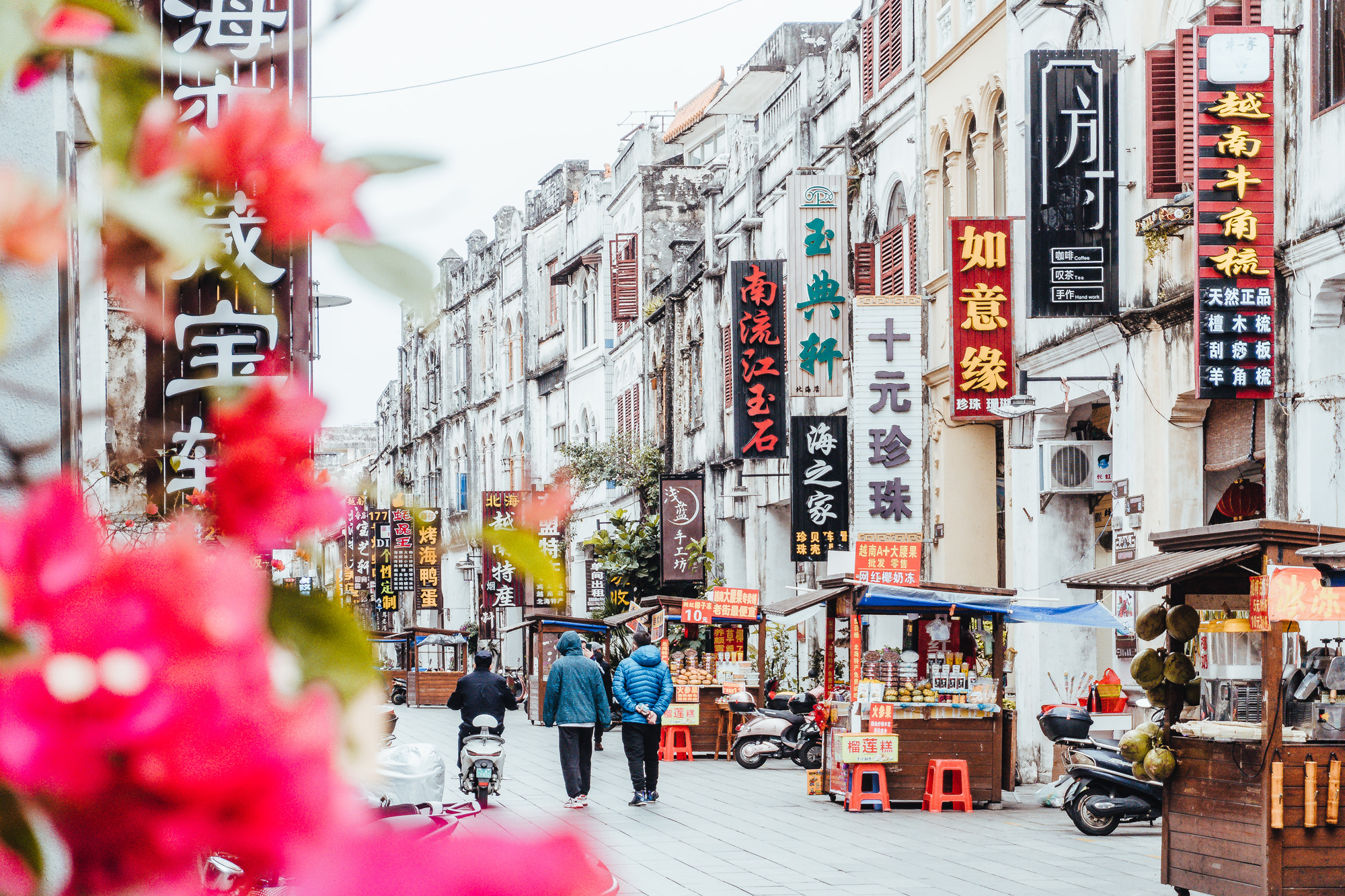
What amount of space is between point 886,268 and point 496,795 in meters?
10.7

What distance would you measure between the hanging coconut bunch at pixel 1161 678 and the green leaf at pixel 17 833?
1115 cm

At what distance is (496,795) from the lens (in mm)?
18578

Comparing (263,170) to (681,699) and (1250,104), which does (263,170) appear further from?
(681,699)

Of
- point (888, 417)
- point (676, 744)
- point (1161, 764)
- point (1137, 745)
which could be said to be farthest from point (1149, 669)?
point (676, 744)

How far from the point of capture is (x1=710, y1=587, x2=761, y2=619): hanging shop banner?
86.6 ft

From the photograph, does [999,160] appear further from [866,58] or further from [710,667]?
[710,667]

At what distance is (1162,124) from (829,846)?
693 centimetres

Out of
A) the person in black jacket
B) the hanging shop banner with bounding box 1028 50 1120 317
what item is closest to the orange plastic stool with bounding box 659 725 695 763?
the person in black jacket

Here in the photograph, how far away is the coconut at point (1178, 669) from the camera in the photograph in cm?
1140

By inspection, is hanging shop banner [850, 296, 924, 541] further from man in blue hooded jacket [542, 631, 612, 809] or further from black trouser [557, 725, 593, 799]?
black trouser [557, 725, 593, 799]

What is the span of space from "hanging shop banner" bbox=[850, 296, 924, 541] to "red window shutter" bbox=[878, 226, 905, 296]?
185 cm

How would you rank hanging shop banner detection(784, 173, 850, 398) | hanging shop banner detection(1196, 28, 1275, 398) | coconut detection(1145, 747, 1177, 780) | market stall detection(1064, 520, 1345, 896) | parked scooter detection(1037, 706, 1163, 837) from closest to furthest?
market stall detection(1064, 520, 1345, 896) → coconut detection(1145, 747, 1177, 780) → hanging shop banner detection(1196, 28, 1275, 398) → parked scooter detection(1037, 706, 1163, 837) → hanging shop banner detection(784, 173, 850, 398)

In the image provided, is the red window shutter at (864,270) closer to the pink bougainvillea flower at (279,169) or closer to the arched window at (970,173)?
the arched window at (970,173)

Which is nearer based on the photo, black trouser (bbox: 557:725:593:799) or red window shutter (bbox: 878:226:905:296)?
black trouser (bbox: 557:725:593:799)
